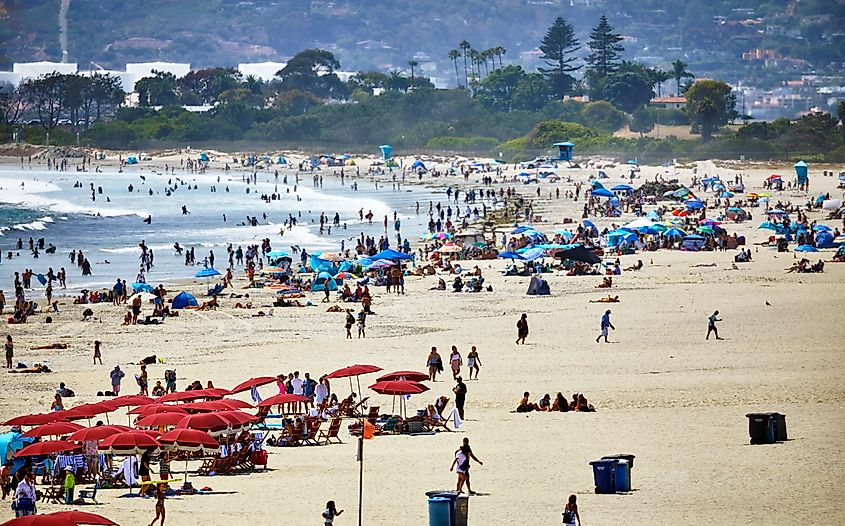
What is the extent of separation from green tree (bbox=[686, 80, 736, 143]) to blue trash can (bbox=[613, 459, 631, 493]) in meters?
93.4

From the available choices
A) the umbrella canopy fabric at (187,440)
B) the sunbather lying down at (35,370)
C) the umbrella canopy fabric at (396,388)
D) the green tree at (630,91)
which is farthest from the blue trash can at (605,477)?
the green tree at (630,91)

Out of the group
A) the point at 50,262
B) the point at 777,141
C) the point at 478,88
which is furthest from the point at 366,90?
the point at 50,262

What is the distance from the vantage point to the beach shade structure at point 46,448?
49.6 feet

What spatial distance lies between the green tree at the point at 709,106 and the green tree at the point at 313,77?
5505 centimetres

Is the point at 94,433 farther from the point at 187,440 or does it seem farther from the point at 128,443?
the point at 187,440

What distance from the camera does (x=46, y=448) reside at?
15172 millimetres

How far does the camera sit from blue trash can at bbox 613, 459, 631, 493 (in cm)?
1441

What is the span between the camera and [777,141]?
315ft

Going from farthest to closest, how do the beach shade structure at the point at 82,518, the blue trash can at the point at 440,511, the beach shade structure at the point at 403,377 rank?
the beach shade structure at the point at 403,377 → the blue trash can at the point at 440,511 → the beach shade structure at the point at 82,518

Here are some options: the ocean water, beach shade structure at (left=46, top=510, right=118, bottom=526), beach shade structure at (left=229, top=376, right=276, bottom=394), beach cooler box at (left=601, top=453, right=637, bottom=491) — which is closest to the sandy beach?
beach cooler box at (left=601, top=453, right=637, bottom=491)

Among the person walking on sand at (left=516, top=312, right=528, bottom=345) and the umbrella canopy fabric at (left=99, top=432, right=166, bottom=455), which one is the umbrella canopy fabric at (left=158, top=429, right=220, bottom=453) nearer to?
the umbrella canopy fabric at (left=99, top=432, right=166, bottom=455)

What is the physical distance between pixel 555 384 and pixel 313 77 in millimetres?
143866

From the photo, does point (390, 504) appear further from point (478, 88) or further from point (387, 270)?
point (478, 88)

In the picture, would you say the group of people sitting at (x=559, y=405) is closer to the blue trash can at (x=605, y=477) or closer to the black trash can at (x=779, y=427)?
the black trash can at (x=779, y=427)
